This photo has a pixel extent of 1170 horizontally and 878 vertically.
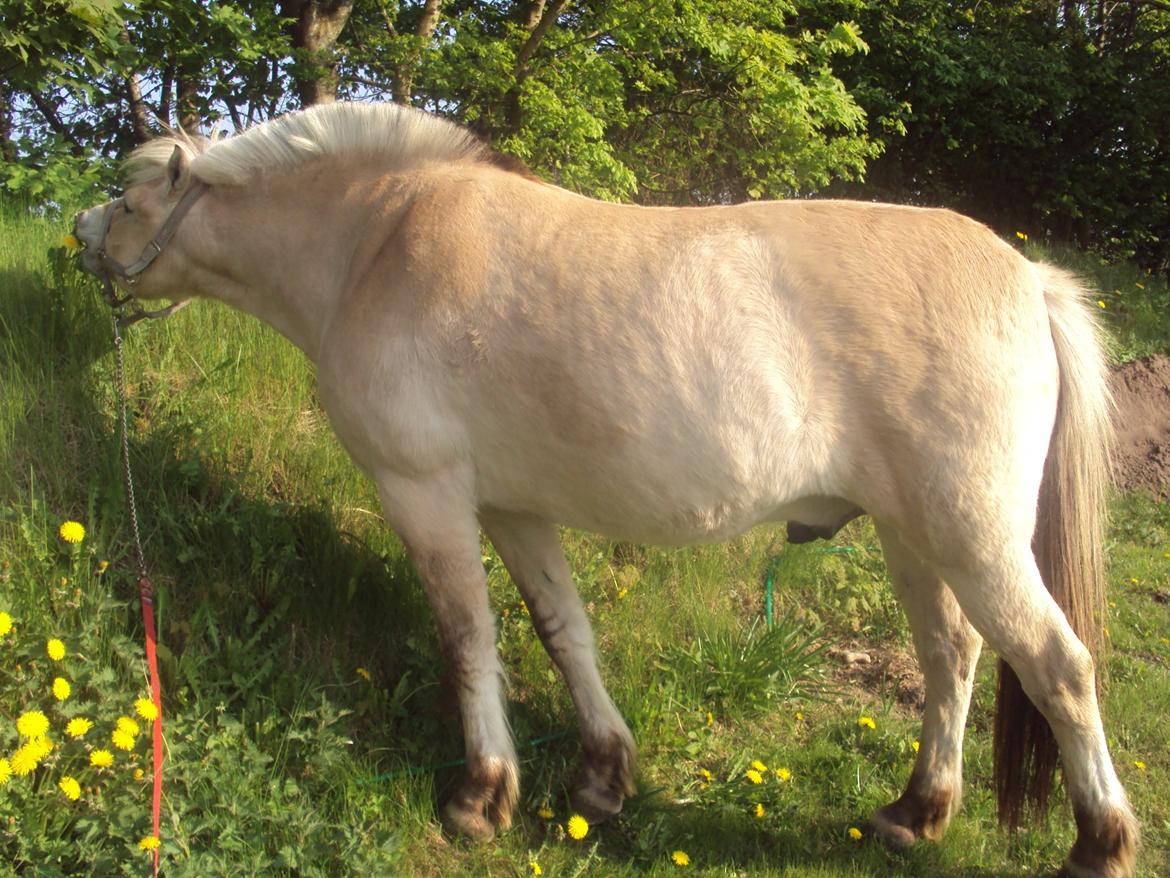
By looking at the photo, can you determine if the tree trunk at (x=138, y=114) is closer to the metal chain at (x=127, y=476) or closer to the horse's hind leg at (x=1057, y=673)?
the metal chain at (x=127, y=476)

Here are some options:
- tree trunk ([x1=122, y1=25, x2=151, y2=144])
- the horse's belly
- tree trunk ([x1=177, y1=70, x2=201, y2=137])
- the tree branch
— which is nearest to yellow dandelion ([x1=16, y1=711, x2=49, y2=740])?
the horse's belly

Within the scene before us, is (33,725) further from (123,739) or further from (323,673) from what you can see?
(323,673)

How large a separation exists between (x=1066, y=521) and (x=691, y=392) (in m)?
1.34

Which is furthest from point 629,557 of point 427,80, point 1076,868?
point 427,80

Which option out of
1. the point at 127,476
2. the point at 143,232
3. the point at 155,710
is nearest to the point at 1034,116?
the point at 143,232

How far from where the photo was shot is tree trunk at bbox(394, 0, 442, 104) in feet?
20.9

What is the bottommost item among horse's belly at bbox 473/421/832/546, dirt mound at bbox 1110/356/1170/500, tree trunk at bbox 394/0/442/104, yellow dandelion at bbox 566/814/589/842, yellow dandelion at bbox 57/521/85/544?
dirt mound at bbox 1110/356/1170/500

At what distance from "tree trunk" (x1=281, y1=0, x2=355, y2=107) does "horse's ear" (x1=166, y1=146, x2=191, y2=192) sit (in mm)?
3235

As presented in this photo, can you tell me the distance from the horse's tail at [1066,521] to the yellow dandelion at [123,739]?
2758 mm

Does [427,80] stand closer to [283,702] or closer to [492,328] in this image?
[492,328]

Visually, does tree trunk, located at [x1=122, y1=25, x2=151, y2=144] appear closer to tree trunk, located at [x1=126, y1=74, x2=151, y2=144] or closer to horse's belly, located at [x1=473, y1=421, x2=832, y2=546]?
tree trunk, located at [x1=126, y1=74, x2=151, y2=144]

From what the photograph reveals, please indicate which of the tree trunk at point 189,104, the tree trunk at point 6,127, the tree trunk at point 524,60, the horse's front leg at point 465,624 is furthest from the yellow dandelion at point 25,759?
the tree trunk at point 189,104

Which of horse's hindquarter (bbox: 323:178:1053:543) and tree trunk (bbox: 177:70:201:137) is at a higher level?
tree trunk (bbox: 177:70:201:137)

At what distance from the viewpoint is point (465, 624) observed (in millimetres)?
3219
